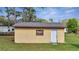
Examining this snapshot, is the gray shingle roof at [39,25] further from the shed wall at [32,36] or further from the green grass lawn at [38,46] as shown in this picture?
the green grass lawn at [38,46]

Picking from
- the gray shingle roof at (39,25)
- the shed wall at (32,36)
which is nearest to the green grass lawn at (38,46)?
the shed wall at (32,36)

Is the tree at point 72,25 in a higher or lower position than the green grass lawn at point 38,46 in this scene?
higher

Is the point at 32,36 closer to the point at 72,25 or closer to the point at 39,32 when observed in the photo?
the point at 39,32

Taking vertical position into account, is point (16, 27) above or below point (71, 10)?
below

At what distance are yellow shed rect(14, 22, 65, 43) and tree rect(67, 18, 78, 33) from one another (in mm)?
80

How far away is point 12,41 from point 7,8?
1.40ft

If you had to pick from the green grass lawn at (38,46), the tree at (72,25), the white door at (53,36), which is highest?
the tree at (72,25)

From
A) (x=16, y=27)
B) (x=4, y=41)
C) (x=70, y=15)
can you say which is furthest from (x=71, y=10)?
(x=4, y=41)

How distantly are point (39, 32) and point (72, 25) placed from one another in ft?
1.41

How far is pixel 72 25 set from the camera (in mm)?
3184

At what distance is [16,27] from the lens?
317cm

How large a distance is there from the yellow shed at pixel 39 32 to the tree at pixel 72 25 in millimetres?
80

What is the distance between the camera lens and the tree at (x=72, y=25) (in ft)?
10.4
